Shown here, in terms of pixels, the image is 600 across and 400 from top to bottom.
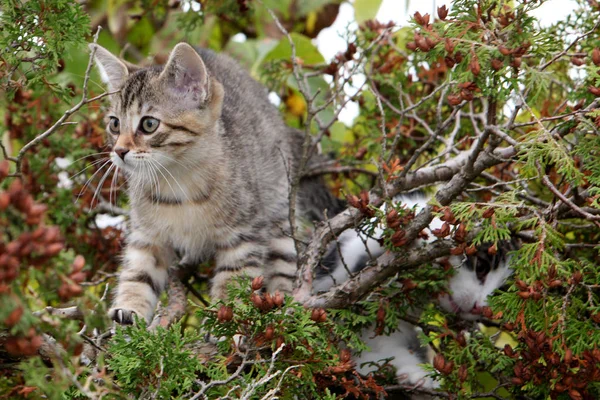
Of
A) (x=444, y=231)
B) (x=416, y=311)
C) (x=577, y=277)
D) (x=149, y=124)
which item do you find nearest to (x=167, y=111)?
(x=149, y=124)

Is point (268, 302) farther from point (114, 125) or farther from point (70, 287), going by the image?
point (114, 125)

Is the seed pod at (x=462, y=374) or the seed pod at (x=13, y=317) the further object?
the seed pod at (x=462, y=374)

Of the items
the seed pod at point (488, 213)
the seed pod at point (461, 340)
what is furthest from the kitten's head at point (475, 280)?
the seed pod at point (488, 213)

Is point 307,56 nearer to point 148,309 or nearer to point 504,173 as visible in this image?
point 504,173

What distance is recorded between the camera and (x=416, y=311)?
11.0 feet

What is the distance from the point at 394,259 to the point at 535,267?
58 centimetres

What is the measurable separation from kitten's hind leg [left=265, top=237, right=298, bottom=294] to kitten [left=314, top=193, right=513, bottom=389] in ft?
0.58

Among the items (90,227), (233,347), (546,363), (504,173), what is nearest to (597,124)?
(546,363)

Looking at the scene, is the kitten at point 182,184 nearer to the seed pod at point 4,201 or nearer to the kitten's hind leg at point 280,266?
the kitten's hind leg at point 280,266

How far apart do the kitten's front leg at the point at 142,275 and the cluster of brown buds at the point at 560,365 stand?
5.30ft

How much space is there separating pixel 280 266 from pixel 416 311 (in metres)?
0.67

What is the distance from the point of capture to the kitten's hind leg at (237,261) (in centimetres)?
310

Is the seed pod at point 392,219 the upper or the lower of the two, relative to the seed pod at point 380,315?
upper

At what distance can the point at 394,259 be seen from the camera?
259cm
